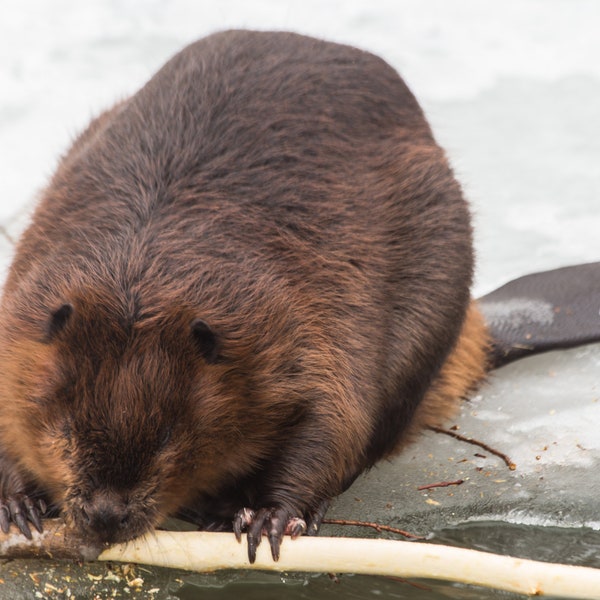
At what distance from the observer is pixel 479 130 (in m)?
5.80

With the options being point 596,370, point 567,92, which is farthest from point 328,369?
point 567,92

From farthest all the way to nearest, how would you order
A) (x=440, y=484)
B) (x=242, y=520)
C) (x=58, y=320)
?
1. (x=440, y=484)
2. (x=242, y=520)
3. (x=58, y=320)

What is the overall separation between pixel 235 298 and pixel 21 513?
703mm

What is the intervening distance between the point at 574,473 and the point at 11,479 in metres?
1.51

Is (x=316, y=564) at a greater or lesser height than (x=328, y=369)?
lesser

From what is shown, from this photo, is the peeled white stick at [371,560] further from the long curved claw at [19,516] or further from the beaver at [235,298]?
the long curved claw at [19,516]

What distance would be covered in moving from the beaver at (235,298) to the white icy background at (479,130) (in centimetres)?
22

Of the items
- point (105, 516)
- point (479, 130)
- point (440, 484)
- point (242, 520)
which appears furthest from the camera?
point (479, 130)

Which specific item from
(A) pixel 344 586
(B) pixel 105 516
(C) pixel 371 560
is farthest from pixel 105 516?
(A) pixel 344 586

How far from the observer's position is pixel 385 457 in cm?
349

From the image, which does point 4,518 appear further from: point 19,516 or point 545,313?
point 545,313

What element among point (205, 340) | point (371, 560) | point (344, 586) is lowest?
point (344, 586)

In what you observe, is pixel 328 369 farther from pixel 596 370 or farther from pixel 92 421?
pixel 596 370

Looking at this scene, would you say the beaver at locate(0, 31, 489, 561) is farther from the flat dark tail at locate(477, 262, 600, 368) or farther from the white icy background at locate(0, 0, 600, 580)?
the flat dark tail at locate(477, 262, 600, 368)
